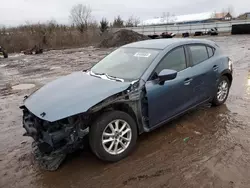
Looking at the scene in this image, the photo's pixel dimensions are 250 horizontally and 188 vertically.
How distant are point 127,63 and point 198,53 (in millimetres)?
1486

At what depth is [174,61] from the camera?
12.6 ft

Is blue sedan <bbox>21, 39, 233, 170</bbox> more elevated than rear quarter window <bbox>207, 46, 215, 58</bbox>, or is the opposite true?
rear quarter window <bbox>207, 46, 215, 58</bbox>

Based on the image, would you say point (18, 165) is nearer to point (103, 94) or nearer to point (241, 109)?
point (103, 94)

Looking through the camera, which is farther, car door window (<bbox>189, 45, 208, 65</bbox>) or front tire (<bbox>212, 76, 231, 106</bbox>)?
front tire (<bbox>212, 76, 231, 106</bbox>)

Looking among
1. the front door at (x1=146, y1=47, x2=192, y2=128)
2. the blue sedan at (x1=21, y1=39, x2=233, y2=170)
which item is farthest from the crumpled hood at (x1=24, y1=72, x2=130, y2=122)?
the front door at (x1=146, y1=47, x2=192, y2=128)

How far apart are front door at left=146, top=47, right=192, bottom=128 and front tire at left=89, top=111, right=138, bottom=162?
1.40ft

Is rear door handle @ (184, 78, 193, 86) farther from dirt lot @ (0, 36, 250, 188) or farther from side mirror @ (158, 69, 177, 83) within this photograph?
dirt lot @ (0, 36, 250, 188)

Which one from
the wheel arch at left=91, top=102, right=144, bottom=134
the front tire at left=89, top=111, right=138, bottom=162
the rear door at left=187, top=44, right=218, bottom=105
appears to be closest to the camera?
the front tire at left=89, top=111, right=138, bottom=162

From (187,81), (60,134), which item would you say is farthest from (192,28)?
(60,134)

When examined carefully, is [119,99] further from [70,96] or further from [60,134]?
[60,134]

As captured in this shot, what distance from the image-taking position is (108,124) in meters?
2.99

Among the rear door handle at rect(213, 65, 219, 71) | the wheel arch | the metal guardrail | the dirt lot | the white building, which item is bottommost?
the dirt lot

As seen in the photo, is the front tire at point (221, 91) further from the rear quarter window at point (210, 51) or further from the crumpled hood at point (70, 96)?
the crumpled hood at point (70, 96)

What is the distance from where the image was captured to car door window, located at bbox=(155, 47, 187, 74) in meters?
3.63
